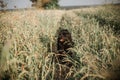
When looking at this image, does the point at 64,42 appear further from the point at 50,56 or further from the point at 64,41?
the point at 50,56

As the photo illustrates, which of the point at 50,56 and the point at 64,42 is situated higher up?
the point at 64,42

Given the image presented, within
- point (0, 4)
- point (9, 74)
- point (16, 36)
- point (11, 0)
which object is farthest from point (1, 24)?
point (9, 74)

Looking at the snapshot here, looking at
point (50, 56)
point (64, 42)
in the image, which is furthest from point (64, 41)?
point (50, 56)

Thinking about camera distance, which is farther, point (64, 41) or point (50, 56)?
point (64, 41)

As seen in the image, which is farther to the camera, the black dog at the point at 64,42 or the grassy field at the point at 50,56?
the black dog at the point at 64,42

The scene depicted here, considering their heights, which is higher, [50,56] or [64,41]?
[64,41]

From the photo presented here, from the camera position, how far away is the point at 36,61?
151cm

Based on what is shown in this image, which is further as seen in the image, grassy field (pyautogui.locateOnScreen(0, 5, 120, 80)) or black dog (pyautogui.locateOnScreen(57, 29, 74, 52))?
black dog (pyautogui.locateOnScreen(57, 29, 74, 52))

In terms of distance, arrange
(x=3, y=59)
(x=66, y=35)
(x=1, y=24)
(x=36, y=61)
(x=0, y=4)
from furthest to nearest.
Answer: (x=1, y=24) → (x=0, y=4) → (x=66, y=35) → (x=36, y=61) → (x=3, y=59)

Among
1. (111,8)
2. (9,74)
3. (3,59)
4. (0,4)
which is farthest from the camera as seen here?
(111,8)

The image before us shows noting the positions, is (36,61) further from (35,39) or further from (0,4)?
(0,4)

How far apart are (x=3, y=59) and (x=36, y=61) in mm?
896

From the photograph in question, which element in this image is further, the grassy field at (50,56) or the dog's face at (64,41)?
the dog's face at (64,41)

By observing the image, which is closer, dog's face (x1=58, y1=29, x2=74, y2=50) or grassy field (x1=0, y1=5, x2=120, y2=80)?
grassy field (x1=0, y1=5, x2=120, y2=80)
